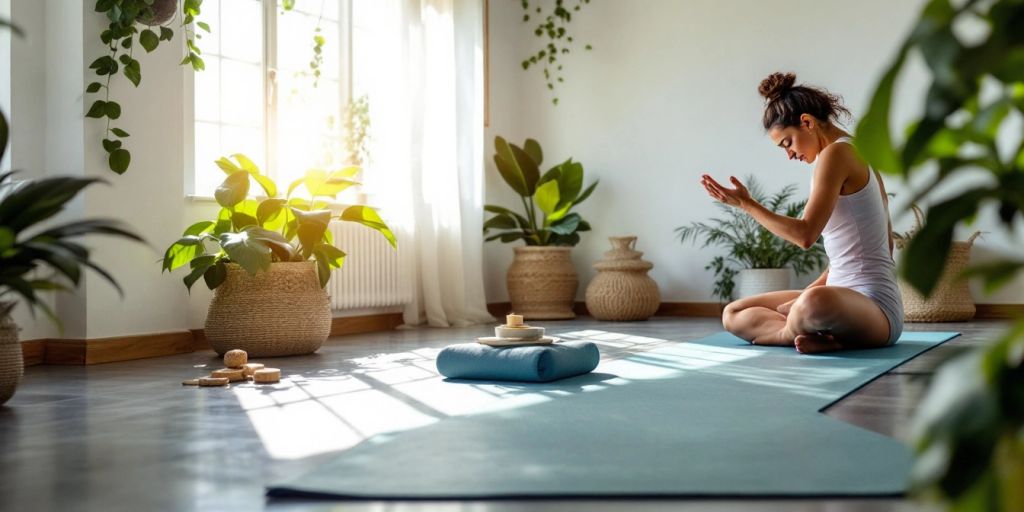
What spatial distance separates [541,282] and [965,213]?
5476mm

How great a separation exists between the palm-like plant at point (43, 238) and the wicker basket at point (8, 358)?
134cm

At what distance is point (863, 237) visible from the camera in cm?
357

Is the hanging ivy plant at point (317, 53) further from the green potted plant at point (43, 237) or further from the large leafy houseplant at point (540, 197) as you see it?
the green potted plant at point (43, 237)

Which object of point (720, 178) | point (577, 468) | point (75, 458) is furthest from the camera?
point (720, 178)

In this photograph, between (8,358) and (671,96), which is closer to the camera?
(8,358)

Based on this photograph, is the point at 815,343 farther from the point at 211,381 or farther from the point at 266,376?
the point at 211,381

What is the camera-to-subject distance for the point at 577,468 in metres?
1.67

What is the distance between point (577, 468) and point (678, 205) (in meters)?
4.95

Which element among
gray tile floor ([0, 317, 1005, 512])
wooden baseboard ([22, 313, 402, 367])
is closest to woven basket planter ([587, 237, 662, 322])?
gray tile floor ([0, 317, 1005, 512])

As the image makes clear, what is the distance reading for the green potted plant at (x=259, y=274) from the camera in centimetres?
386

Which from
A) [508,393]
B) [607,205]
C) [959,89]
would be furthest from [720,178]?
[959,89]

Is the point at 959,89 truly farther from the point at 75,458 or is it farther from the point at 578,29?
the point at 578,29

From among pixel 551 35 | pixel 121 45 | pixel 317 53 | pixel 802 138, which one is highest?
pixel 551 35

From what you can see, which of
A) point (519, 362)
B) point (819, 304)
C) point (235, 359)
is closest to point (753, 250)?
point (819, 304)
